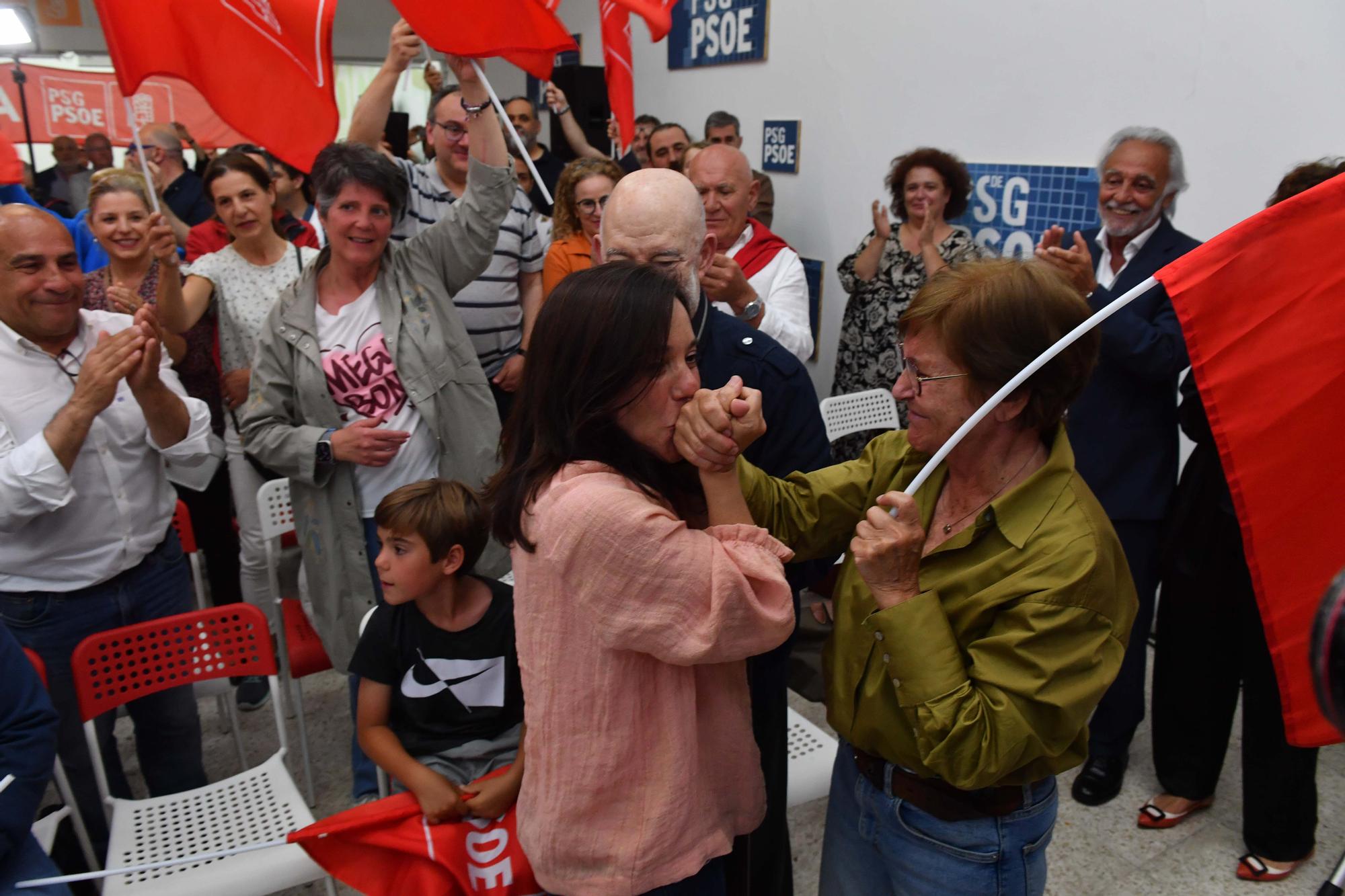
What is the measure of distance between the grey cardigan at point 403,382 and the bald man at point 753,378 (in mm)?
913

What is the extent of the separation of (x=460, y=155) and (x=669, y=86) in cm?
431

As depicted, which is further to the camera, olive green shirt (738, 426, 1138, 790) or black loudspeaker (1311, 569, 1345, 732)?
olive green shirt (738, 426, 1138, 790)

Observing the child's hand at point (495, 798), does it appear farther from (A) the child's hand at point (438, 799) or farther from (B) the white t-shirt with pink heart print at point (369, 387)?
(B) the white t-shirt with pink heart print at point (369, 387)

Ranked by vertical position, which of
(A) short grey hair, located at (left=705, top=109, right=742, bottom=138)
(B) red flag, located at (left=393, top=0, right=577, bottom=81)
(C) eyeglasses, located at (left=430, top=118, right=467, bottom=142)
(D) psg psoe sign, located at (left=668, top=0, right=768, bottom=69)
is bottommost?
(C) eyeglasses, located at (left=430, top=118, right=467, bottom=142)

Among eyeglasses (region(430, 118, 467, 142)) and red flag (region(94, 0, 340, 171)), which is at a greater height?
red flag (region(94, 0, 340, 171))

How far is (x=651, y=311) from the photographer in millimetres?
1170

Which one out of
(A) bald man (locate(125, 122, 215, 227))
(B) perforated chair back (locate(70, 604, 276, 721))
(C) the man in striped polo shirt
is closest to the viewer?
(B) perforated chair back (locate(70, 604, 276, 721))

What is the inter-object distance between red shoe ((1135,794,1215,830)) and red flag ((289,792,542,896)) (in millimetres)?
1945

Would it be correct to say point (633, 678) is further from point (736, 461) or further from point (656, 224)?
point (656, 224)

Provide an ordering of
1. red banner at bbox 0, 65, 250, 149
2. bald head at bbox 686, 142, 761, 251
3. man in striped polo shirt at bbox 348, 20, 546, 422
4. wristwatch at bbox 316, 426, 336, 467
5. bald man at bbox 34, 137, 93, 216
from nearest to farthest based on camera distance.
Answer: wristwatch at bbox 316, 426, 336, 467
man in striped polo shirt at bbox 348, 20, 546, 422
bald head at bbox 686, 142, 761, 251
red banner at bbox 0, 65, 250, 149
bald man at bbox 34, 137, 93, 216

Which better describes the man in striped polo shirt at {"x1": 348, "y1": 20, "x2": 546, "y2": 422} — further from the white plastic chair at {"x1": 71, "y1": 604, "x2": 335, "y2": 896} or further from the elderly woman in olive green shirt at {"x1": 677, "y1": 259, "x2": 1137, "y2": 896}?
the elderly woman in olive green shirt at {"x1": 677, "y1": 259, "x2": 1137, "y2": 896}

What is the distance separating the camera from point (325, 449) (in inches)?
96.3

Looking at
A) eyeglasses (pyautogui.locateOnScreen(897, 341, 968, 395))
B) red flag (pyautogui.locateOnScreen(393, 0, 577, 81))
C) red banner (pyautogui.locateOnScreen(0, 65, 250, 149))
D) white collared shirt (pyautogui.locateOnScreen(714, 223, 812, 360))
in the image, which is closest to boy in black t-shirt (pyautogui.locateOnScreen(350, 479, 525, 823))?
eyeglasses (pyautogui.locateOnScreen(897, 341, 968, 395))

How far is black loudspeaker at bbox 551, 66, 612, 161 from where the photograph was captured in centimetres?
739
